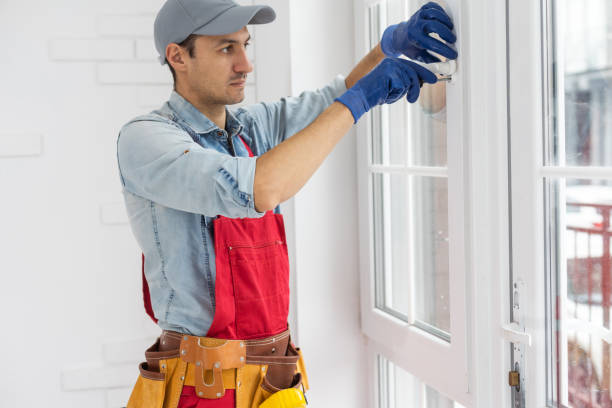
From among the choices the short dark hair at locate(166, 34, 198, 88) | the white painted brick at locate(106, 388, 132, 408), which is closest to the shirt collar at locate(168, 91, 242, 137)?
the short dark hair at locate(166, 34, 198, 88)

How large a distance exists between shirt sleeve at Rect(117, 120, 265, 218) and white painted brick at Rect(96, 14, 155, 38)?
3.12ft

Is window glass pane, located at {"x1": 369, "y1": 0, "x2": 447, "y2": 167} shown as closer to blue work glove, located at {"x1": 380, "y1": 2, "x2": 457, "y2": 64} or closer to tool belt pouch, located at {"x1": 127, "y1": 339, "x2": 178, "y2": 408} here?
blue work glove, located at {"x1": 380, "y1": 2, "x2": 457, "y2": 64}

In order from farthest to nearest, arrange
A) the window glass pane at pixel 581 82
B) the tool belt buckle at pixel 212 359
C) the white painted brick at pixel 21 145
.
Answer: the white painted brick at pixel 21 145, the tool belt buckle at pixel 212 359, the window glass pane at pixel 581 82

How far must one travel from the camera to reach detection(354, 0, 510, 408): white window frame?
1.15m

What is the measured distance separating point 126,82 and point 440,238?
127 centimetres

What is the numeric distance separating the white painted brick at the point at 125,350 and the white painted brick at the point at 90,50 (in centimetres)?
101

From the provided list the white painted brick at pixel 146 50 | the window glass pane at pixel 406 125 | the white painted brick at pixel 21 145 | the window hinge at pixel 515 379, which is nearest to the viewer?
the window hinge at pixel 515 379

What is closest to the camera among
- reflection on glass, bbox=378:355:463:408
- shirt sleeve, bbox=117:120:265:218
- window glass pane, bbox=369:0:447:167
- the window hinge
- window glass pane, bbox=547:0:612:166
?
window glass pane, bbox=547:0:612:166

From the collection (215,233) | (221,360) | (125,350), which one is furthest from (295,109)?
(125,350)

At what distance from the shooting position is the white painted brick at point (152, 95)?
2066 mm

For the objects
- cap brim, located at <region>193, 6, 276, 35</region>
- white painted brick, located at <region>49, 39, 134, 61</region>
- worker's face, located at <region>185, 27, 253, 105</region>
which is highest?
white painted brick, located at <region>49, 39, 134, 61</region>

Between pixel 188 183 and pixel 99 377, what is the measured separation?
1278 mm

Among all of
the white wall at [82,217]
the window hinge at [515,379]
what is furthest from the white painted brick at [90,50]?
the window hinge at [515,379]

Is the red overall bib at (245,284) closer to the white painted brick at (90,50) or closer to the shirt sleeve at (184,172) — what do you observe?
the shirt sleeve at (184,172)
